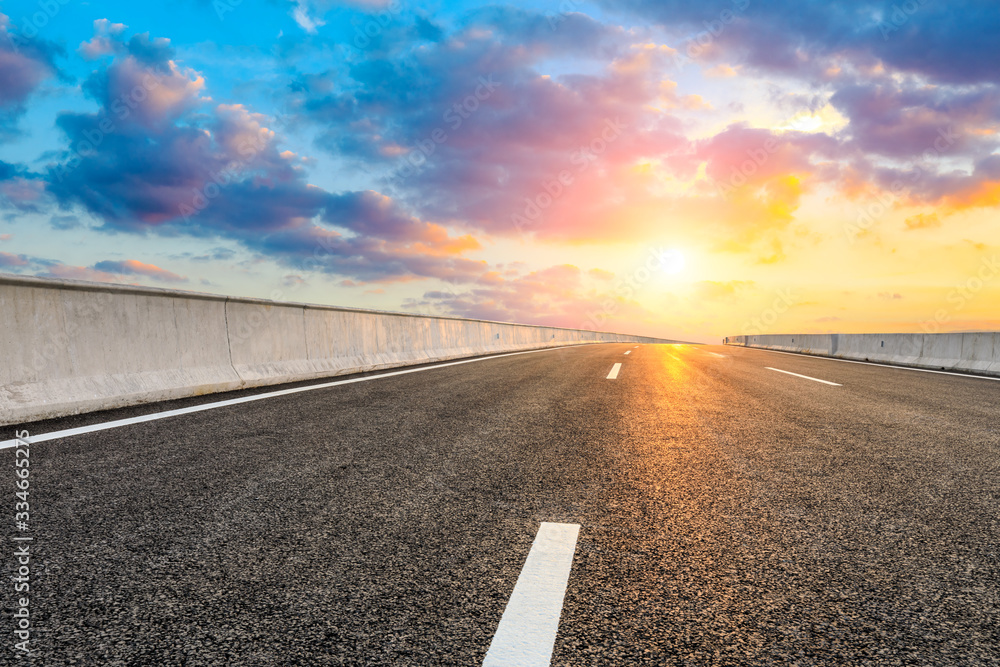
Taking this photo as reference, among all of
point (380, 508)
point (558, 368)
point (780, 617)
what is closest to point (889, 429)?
point (780, 617)

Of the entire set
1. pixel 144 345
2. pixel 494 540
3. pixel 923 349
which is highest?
pixel 144 345

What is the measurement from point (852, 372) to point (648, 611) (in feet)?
41.3

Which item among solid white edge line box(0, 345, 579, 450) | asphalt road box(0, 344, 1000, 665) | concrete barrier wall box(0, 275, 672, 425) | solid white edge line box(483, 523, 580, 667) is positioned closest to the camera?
solid white edge line box(483, 523, 580, 667)

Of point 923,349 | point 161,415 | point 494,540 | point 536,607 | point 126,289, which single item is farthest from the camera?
point 923,349

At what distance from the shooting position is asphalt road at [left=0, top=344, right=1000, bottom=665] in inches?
77.5

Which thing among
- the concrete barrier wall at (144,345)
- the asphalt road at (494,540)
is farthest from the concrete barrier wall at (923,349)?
the concrete barrier wall at (144,345)

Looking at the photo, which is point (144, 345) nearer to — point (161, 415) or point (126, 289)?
point (126, 289)

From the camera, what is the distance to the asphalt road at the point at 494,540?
1.97m

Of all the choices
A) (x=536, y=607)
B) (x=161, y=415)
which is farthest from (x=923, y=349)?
(x=536, y=607)

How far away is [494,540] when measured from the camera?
2795 millimetres

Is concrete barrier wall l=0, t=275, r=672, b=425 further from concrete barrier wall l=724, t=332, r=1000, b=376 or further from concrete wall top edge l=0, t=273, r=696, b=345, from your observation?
concrete barrier wall l=724, t=332, r=1000, b=376

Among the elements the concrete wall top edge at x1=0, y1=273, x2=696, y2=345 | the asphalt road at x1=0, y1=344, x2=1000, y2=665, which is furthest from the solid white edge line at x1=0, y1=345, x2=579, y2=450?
the concrete wall top edge at x1=0, y1=273, x2=696, y2=345

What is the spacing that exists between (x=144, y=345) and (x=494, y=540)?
5.81 m

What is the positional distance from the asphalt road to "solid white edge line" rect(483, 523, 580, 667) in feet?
0.15
